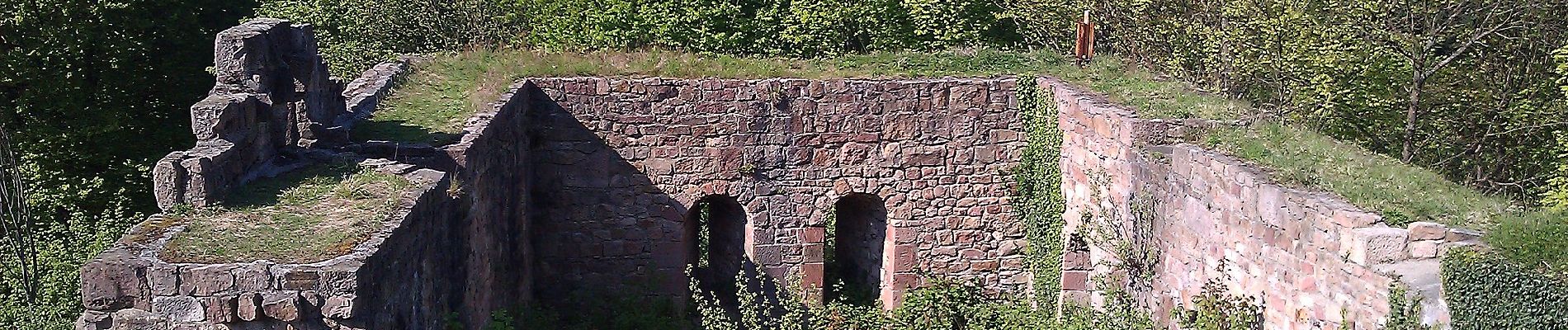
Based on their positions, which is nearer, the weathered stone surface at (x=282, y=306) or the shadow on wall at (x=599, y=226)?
the weathered stone surface at (x=282, y=306)

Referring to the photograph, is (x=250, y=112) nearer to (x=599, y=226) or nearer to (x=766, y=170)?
(x=599, y=226)

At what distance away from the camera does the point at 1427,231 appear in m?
8.55

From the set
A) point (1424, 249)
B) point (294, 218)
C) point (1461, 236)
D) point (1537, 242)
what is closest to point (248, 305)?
point (294, 218)

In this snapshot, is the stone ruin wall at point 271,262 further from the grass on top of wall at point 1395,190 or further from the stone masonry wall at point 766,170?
the grass on top of wall at point 1395,190

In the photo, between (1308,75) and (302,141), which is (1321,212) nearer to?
(302,141)

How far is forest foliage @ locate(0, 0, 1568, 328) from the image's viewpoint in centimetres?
2048

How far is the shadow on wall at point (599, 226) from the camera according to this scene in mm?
14922

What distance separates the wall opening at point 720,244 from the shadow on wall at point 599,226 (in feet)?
0.08

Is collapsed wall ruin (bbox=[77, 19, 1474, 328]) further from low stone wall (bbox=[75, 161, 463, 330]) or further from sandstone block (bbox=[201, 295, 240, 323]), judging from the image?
sandstone block (bbox=[201, 295, 240, 323])

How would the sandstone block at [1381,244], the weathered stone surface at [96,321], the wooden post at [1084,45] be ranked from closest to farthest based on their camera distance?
1. the weathered stone surface at [96,321]
2. the sandstone block at [1381,244]
3. the wooden post at [1084,45]

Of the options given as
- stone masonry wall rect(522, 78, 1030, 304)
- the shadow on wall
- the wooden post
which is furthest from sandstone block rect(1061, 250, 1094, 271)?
the shadow on wall

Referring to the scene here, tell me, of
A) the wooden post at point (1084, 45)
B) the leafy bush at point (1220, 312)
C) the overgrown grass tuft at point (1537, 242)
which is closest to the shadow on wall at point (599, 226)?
the wooden post at point (1084, 45)

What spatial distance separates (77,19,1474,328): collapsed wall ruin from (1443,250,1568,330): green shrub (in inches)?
13.9

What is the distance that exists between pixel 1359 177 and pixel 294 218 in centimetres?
657
